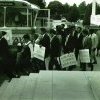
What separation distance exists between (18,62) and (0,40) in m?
1.20

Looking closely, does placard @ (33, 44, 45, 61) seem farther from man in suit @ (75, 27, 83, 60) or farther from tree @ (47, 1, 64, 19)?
tree @ (47, 1, 64, 19)

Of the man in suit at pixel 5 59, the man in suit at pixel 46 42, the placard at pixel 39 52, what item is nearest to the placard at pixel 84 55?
the man in suit at pixel 46 42

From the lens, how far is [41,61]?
55.5 ft

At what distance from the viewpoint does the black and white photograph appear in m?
11.7

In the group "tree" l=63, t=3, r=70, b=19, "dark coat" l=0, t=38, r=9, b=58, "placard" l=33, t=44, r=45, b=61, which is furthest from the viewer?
"tree" l=63, t=3, r=70, b=19

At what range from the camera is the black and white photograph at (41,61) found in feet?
38.3

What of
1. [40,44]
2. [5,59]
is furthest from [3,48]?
[40,44]

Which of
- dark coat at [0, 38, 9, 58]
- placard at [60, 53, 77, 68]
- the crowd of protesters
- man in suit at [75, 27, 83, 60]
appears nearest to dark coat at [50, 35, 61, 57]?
the crowd of protesters

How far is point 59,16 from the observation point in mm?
54844

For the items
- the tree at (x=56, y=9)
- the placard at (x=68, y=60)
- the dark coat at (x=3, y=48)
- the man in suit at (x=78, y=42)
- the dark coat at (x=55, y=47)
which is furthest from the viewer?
the tree at (x=56, y=9)

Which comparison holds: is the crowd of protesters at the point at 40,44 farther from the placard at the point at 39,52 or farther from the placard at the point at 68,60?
the placard at the point at 68,60

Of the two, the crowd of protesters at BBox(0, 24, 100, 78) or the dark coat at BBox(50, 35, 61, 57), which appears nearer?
the crowd of protesters at BBox(0, 24, 100, 78)

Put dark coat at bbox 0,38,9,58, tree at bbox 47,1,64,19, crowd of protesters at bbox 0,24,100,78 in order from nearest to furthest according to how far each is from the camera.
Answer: dark coat at bbox 0,38,9,58, crowd of protesters at bbox 0,24,100,78, tree at bbox 47,1,64,19

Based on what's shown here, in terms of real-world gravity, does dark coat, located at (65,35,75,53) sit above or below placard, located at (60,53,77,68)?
above
